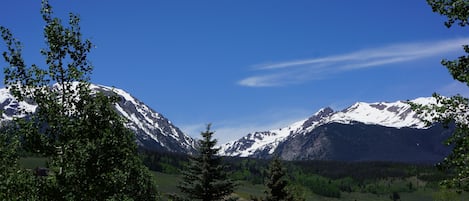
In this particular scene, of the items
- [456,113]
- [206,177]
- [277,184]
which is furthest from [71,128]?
[277,184]

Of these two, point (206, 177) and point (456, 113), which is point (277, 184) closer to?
point (206, 177)

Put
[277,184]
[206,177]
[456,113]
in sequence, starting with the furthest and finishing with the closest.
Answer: [277,184]
[206,177]
[456,113]

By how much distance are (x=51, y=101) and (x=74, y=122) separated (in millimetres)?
1449

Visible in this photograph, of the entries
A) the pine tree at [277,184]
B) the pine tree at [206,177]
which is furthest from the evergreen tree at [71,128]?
the pine tree at [277,184]

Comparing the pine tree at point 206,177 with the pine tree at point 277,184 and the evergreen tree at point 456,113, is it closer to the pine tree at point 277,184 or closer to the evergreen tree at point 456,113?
the pine tree at point 277,184

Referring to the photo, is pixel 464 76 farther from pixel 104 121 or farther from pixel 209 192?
pixel 209 192

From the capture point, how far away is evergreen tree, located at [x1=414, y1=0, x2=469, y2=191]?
601 inches

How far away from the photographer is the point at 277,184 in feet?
179

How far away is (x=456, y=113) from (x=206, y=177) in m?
30.5

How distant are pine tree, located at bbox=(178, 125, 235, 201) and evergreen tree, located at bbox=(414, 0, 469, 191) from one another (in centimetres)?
2897

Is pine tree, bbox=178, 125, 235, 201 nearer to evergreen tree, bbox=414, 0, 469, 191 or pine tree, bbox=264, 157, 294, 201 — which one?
pine tree, bbox=264, 157, 294, 201

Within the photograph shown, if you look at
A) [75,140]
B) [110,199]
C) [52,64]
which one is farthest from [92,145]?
[52,64]

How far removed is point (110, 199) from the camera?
2223cm

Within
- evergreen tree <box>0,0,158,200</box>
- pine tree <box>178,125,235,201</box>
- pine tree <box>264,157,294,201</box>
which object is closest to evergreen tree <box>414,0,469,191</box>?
evergreen tree <box>0,0,158,200</box>
